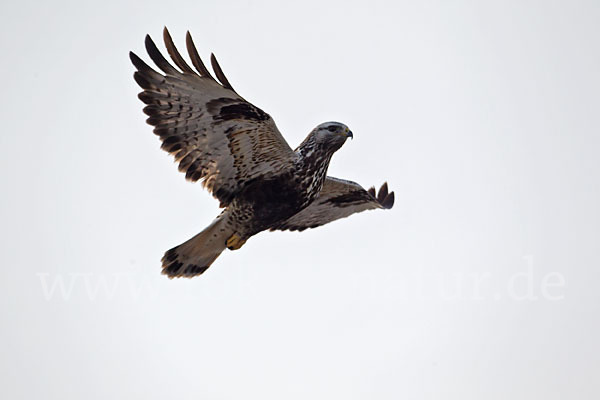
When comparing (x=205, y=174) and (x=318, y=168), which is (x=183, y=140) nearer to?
(x=205, y=174)

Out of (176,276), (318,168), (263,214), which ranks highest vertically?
(318,168)

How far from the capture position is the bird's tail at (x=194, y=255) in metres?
10.0

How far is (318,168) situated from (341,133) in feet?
1.52

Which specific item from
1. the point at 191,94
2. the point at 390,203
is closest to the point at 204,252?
the point at 191,94

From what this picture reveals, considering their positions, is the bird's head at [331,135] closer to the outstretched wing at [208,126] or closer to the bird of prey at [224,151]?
the bird of prey at [224,151]

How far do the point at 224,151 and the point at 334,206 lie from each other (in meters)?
2.23

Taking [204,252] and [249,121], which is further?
[204,252]

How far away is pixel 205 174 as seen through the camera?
9.77 metres

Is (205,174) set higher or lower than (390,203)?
lower

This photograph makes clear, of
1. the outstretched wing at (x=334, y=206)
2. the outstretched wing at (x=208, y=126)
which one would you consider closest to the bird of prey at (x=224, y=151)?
the outstretched wing at (x=208, y=126)

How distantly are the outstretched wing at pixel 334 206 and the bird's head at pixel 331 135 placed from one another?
1.38 metres

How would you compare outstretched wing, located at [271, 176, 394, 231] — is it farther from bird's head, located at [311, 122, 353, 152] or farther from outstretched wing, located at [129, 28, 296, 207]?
outstretched wing, located at [129, 28, 296, 207]

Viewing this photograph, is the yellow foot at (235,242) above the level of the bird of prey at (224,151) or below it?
below

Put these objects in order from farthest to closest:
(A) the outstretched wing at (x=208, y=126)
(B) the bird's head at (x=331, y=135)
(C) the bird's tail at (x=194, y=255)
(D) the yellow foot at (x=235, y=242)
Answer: (C) the bird's tail at (x=194, y=255) < (D) the yellow foot at (x=235, y=242) < (B) the bird's head at (x=331, y=135) < (A) the outstretched wing at (x=208, y=126)
